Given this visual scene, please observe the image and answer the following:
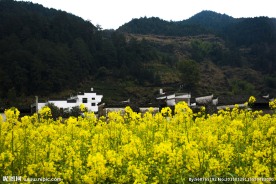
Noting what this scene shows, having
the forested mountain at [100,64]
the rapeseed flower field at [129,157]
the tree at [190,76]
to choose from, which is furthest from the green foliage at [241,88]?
the rapeseed flower field at [129,157]

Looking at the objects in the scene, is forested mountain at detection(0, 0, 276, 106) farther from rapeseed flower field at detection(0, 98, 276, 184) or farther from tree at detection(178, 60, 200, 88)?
rapeseed flower field at detection(0, 98, 276, 184)

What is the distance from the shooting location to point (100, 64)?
309ft

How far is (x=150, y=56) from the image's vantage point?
104562 mm

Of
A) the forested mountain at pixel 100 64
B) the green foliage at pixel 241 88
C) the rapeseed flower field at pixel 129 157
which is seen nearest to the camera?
the rapeseed flower field at pixel 129 157

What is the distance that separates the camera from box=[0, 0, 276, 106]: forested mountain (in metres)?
74.9

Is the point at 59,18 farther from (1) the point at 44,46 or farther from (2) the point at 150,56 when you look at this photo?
(2) the point at 150,56

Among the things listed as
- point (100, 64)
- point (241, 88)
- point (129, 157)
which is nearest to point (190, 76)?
point (241, 88)

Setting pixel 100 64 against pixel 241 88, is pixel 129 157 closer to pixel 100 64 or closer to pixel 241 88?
pixel 241 88

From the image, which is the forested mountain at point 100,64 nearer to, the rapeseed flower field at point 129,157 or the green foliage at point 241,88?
the green foliage at point 241,88

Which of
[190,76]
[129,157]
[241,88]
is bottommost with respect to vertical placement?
[241,88]

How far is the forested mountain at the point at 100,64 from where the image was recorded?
74875mm

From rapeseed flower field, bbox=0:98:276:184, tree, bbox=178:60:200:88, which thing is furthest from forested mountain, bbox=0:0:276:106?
rapeseed flower field, bbox=0:98:276:184

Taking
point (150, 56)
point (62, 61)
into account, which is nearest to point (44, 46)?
point (62, 61)

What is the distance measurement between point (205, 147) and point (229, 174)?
70 centimetres
